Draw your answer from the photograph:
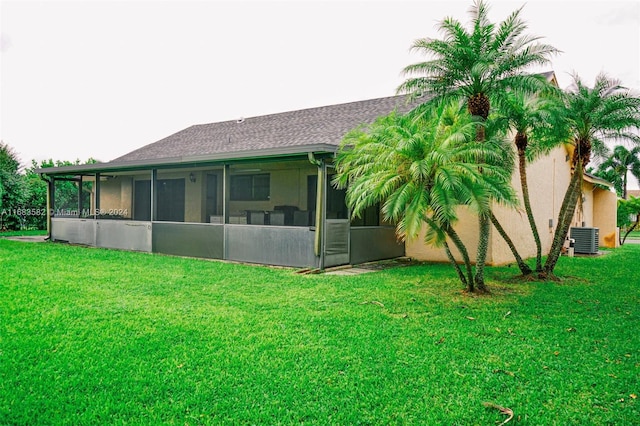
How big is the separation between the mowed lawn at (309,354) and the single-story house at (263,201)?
9.14ft

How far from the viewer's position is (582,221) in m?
19.0

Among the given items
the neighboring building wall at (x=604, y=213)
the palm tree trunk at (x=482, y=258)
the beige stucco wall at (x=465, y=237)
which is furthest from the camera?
the neighboring building wall at (x=604, y=213)

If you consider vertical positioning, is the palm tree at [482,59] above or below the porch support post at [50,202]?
above

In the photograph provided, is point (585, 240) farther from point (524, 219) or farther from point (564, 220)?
point (564, 220)

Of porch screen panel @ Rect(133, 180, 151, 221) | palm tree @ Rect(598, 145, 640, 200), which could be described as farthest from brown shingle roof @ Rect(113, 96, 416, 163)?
palm tree @ Rect(598, 145, 640, 200)

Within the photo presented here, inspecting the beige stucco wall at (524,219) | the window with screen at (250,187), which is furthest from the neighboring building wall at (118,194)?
the beige stucco wall at (524,219)

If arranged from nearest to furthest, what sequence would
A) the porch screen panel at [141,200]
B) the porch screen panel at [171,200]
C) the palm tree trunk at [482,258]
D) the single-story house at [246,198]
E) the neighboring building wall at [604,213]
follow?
the palm tree trunk at [482,258] < the single-story house at [246,198] < the porch screen panel at [171,200] < the porch screen panel at [141,200] < the neighboring building wall at [604,213]

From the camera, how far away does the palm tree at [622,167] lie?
4056 centimetres

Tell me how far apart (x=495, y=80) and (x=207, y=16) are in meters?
9.83

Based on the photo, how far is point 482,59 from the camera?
7.64 metres

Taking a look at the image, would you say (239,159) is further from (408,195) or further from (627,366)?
(627,366)

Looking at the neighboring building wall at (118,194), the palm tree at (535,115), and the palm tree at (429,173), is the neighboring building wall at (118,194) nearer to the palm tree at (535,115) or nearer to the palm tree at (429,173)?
the palm tree at (429,173)

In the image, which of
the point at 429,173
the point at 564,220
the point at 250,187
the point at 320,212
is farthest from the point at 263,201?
the point at 564,220

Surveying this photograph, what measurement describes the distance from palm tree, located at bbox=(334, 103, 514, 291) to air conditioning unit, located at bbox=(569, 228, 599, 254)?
34.0 feet
